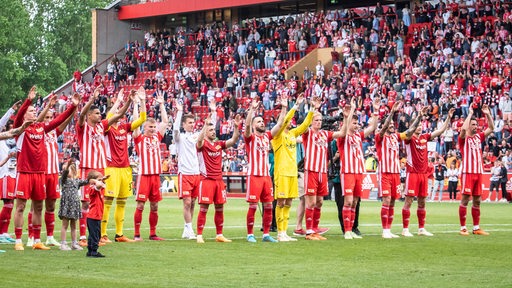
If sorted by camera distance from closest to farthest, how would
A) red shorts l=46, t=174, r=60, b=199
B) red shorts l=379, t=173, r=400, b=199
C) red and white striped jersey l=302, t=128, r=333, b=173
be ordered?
red shorts l=46, t=174, r=60, b=199
red and white striped jersey l=302, t=128, r=333, b=173
red shorts l=379, t=173, r=400, b=199

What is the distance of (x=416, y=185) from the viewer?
2156 cm

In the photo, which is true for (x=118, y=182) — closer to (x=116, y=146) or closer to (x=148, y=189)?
(x=116, y=146)

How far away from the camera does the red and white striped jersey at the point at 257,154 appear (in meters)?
20.0

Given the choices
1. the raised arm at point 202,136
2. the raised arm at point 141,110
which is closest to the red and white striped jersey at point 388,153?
the raised arm at point 202,136

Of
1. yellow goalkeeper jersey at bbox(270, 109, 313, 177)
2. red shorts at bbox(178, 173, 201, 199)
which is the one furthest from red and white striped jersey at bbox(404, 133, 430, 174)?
red shorts at bbox(178, 173, 201, 199)

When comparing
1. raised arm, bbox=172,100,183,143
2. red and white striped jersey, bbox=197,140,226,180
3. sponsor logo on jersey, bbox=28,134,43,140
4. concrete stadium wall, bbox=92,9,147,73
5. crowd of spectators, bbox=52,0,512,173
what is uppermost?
concrete stadium wall, bbox=92,9,147,73

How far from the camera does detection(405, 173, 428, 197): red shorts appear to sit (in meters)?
21.6

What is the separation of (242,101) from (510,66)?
605 inches

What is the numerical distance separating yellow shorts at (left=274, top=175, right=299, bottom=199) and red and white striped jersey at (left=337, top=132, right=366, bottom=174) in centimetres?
119

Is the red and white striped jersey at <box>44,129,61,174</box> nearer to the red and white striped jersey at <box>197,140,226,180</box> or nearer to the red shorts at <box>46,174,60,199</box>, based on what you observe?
the red shorts at <box>46,174,60,199</box>

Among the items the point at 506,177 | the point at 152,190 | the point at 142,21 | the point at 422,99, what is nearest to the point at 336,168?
the point at 152,190

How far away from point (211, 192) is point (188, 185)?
1425 millimetres

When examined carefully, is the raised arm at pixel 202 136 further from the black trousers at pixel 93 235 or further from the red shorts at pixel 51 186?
the black trousers at pixel 93 235

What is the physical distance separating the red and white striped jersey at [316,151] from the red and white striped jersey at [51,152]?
5.24 m
